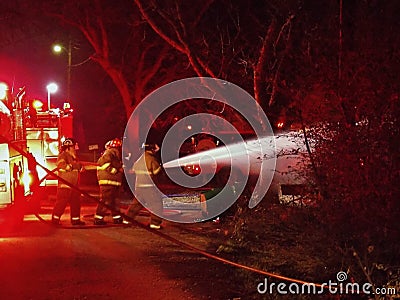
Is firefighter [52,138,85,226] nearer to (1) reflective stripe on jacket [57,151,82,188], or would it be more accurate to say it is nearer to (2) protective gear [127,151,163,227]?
(1) reflective stripe on jacket [57,151,82,188]

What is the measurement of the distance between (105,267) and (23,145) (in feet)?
17.6

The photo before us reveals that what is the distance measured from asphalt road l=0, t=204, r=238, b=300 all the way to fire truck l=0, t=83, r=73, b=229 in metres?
0.62

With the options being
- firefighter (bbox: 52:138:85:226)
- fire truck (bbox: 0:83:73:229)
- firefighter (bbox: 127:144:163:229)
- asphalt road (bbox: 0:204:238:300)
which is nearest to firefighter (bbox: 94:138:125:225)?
firefighter (bbox: 52:138:85:226)

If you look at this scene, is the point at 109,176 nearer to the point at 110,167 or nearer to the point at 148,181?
the point at 110,167

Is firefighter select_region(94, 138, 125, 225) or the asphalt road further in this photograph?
firefighter select_region(94, 138, 125, 225)

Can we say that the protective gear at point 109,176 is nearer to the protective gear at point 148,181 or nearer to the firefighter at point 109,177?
the firefighter at point 109,177

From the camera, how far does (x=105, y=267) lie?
29.1 ft

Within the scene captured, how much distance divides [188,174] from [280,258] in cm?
875

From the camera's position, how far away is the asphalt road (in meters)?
7.59

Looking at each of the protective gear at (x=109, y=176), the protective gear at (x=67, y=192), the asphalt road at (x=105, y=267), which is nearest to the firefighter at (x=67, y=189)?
the protective gear at (x=67, y=192)

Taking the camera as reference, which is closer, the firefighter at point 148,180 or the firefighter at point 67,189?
the firefighter at point 148,180

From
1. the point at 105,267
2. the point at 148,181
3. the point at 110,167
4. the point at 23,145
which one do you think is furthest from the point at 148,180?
the point at 105,267

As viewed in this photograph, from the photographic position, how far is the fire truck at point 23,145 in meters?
11.6

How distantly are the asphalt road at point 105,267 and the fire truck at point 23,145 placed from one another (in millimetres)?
624
